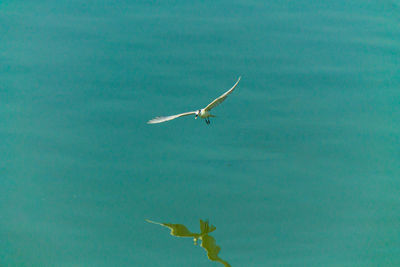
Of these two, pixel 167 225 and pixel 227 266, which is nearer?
pixel 227 266

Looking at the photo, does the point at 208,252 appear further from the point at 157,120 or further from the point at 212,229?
the point at 157,120

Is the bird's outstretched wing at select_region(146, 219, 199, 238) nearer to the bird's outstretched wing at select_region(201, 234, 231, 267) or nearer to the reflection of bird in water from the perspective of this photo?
the reflection of bird in water

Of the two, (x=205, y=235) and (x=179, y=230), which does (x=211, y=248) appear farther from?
(x=179, y=230)

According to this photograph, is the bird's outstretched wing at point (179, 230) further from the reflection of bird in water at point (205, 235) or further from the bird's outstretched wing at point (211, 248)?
the bird's outstretched wing at point (211, 248)

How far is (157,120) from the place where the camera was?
6.23 m

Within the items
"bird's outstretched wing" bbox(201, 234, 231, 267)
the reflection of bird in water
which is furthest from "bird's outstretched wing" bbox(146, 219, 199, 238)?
"bird's outstretched wing" bbox(201, 234, 231, 267)

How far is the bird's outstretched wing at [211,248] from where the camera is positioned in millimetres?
5898

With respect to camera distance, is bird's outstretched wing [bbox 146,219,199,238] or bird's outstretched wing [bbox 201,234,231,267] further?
bird's outstretched wing [bbox 146,219,199,238]

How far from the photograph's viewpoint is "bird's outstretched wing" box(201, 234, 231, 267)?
19.4 feet

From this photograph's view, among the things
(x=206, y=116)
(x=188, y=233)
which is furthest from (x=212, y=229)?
(x=206, y=116)

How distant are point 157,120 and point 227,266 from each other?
2.20m

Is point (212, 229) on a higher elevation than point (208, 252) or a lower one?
higher

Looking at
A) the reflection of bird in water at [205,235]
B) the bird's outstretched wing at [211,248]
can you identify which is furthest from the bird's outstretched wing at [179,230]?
the bird's outstretched wing at [211,248]

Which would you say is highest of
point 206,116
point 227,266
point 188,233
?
point 206,116
